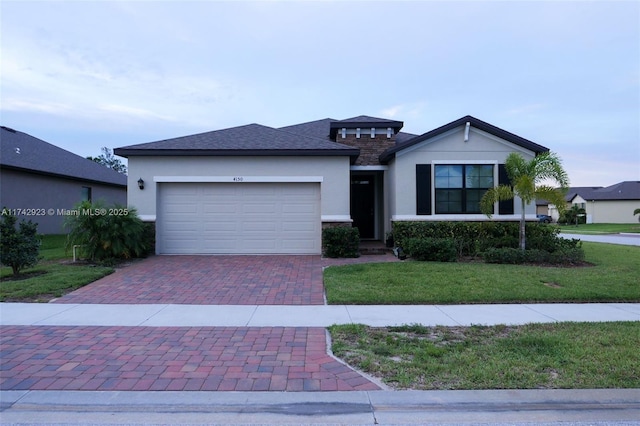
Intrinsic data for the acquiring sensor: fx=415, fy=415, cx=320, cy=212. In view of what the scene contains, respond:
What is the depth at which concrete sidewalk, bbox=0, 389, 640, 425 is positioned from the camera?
3746 mm

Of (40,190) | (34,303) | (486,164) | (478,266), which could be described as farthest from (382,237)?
(40,190)

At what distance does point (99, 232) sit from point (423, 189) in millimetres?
10258

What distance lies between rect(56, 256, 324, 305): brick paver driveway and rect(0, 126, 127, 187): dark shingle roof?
11.8 metres

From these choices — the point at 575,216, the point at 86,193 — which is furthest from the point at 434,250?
the point at 575,216

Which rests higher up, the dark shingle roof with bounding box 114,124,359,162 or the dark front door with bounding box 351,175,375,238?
the dark shingle roof with bounding box 114,124,359,162

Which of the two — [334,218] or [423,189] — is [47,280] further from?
[423,189]

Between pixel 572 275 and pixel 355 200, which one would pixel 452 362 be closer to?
pixel 572 275

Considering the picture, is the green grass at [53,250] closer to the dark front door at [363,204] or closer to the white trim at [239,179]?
the white trim at [239,179]

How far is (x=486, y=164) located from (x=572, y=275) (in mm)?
5564

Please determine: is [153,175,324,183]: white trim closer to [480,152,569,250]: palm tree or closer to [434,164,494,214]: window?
[434,164,494,214]: window

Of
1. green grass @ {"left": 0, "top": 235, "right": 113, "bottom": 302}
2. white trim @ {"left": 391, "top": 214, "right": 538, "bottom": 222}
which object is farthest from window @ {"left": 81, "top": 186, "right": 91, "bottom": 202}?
white trim @ {"left": 391, "top": 214, "right": 538, "bottom": 222}

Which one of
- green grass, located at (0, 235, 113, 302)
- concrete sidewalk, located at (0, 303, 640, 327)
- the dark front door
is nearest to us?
concrete sidewalk, located at (0, 303, 640, 327)

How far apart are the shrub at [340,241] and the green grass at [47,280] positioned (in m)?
6.15

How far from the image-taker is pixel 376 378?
4492mm
